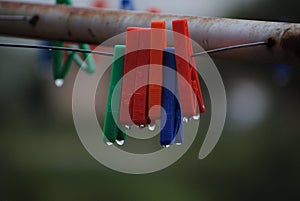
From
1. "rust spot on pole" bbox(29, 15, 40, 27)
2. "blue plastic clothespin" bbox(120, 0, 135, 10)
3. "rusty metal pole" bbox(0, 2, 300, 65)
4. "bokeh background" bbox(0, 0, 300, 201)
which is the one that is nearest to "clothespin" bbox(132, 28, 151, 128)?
"rusty metal pole" bbox(0, 2, 300, 65)

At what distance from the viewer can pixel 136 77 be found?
1.00 metres

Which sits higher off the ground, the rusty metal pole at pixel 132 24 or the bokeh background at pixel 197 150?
the bokeh background at pixel 197 150

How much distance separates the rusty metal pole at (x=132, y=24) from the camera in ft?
3.22

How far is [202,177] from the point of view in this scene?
5.38 meters

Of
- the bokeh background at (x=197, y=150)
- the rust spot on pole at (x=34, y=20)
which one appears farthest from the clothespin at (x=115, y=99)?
the bokeh background at (x=197, y=150)

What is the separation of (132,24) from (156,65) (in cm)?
19

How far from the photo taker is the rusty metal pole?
98cm

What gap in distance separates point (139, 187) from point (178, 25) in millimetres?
4239

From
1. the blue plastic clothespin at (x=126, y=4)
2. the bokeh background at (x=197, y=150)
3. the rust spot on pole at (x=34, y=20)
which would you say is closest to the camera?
the rust spot on pole at (x=34, y=20)

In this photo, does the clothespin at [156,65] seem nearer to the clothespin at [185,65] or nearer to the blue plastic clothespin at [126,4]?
the clothespin at [185,65]

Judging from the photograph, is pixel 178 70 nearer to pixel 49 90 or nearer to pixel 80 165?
pixel 80 165

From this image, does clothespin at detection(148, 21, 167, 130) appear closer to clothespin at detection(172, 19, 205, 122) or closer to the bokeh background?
clothespin at detection(172, 19, 205, 122)

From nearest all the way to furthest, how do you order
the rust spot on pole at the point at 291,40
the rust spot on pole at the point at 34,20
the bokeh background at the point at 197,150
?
the rust spot on pole at the point at 291,40 → the rust spot on pole at the point at 34,20 → the bokeh background at the point at 197,150

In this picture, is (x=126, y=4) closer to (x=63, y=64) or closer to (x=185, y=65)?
(x=63, y=64)
